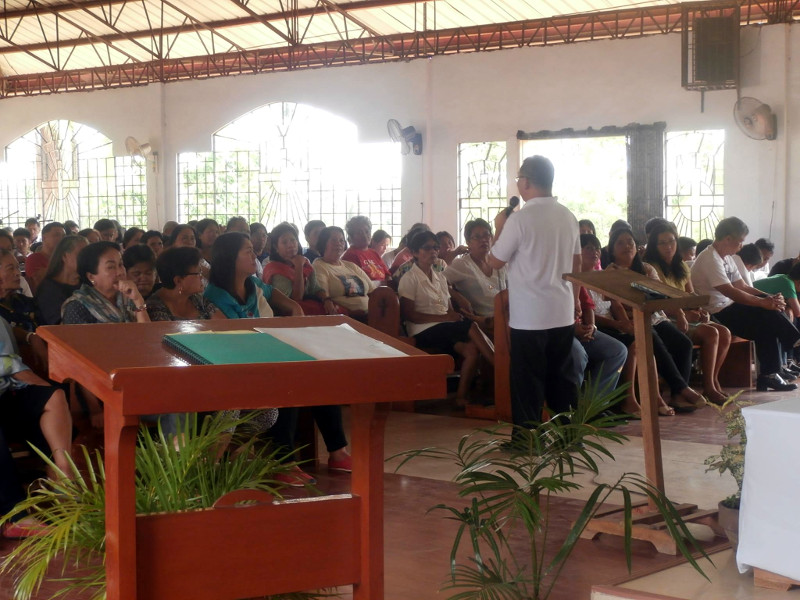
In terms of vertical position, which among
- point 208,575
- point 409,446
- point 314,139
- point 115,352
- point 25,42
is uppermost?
point 25,42

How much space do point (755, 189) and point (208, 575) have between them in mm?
9505

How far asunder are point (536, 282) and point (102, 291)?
1.73 metres

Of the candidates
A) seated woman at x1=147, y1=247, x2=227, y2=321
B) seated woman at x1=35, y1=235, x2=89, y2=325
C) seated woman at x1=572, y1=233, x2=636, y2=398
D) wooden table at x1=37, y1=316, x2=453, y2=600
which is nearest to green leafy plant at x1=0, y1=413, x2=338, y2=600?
wooden table at x1=37, y1=316, x2=453, y2=600

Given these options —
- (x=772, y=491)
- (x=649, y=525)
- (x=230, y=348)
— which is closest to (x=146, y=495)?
(x=230, y=348)

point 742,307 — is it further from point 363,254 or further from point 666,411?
point 363,254

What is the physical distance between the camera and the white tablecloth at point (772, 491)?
242 cm

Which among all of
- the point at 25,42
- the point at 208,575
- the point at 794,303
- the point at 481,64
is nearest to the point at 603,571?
the point at 208,575

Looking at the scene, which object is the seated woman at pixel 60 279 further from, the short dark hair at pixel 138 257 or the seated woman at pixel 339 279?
the seated woman at pixel 339 279

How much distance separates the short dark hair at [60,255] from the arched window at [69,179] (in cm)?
1053

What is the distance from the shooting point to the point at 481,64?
11797 mm

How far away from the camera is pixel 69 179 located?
15.6 metres

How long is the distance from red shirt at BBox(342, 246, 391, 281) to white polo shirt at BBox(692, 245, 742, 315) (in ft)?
7.09

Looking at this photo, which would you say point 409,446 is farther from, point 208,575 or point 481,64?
point 481,64

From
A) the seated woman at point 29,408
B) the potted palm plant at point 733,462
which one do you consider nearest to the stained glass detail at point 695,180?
the potted palm plant at point 733,462
